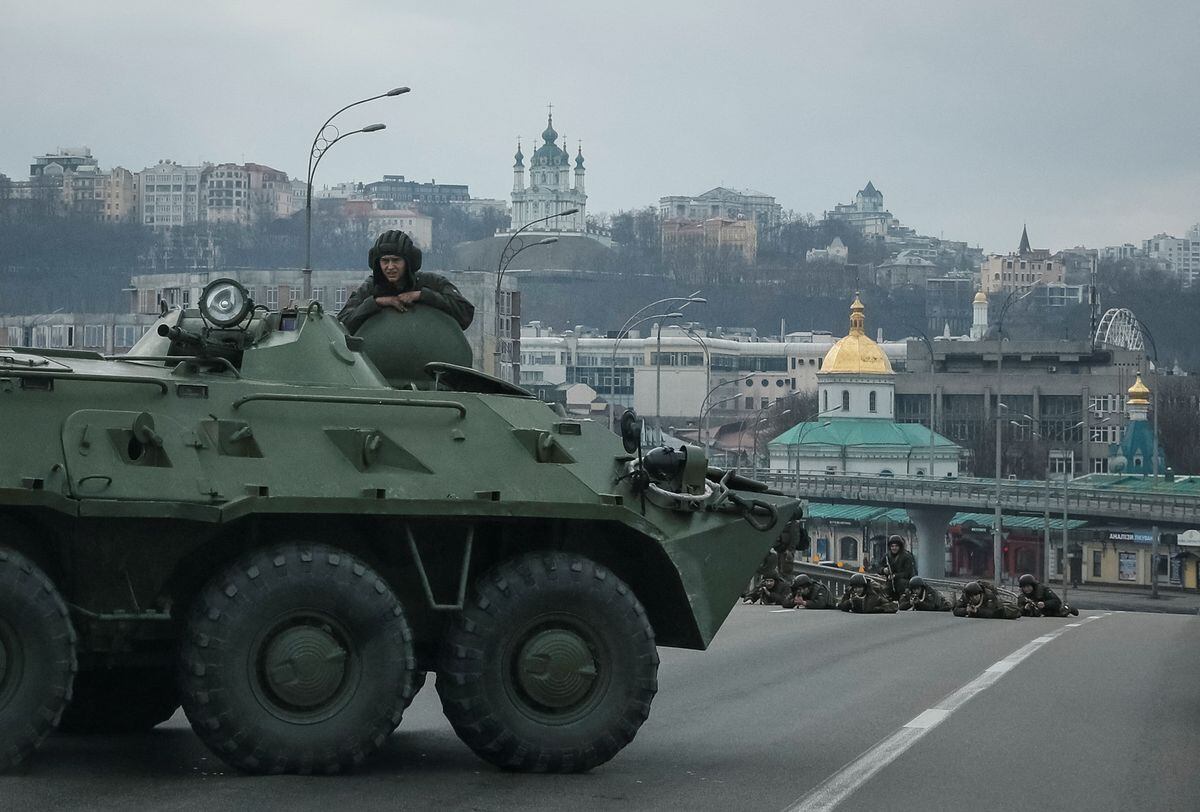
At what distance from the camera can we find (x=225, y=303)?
11.1m

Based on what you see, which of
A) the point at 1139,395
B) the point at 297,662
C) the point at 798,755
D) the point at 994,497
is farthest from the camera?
the point at 1139,395

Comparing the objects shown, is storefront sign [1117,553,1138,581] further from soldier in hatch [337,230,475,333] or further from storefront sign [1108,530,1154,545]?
soldier in hatch [337,230,475,333]

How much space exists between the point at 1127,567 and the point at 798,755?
90.1m

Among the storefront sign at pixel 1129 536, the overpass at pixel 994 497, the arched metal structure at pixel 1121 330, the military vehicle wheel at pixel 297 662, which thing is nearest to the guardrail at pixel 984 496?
the overpass at pixel 994 497

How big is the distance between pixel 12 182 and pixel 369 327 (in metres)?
146

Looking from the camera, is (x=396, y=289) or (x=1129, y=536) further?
(x=1129, y=536)

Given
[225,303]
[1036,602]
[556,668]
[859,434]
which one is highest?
[225,303]

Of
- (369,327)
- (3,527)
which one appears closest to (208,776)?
(3,527)

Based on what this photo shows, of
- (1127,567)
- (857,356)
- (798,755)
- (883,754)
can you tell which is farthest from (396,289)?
(857,356)

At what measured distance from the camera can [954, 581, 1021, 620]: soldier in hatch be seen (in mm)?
28719

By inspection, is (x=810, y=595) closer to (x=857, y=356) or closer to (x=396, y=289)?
(x=396, y=289)

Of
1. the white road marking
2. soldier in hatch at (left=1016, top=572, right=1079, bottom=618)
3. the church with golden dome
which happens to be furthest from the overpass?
the white road marking

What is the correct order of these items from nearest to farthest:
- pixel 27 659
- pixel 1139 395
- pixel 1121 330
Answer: pixel 27 659, pixel 1139 395, pixel 1121 330

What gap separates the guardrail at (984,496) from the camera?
9112 centimetres
